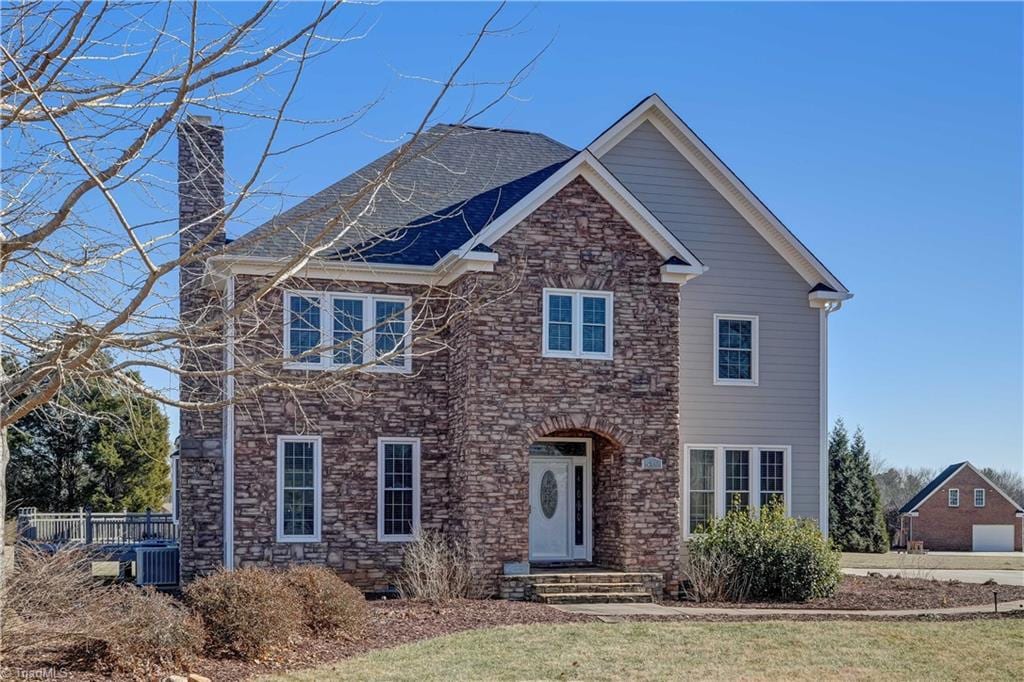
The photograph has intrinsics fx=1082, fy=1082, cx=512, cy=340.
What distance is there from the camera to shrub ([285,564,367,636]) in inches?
538

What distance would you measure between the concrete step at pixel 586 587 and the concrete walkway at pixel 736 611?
0.44 meters

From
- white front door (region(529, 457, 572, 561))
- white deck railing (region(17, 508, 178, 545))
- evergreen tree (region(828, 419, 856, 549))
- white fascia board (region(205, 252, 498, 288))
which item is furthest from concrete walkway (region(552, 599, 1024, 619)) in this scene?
evergreen tree (region(828, 419, 856, 549))

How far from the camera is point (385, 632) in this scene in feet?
46.5

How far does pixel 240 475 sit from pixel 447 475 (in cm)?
371

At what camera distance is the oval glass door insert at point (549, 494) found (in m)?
20.4

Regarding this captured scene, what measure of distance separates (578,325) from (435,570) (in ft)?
16.2

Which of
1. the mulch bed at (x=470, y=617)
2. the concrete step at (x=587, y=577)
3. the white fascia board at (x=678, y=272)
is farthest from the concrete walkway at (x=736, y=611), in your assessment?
the white fascia board at (x=678, y=272)

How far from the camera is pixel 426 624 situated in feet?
48.5

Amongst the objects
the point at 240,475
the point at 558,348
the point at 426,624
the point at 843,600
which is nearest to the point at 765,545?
the point at 843,600

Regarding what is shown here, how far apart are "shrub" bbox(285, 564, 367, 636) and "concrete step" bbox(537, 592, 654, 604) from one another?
15.3 feet

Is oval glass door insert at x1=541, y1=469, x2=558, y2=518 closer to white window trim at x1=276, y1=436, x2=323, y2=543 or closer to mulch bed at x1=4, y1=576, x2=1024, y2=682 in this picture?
mulch bed at x1=4, y1=576, x2=1024, y2=682

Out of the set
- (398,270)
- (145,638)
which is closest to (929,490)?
(398,270)

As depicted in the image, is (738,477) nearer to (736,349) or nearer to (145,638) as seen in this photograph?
(736,349)

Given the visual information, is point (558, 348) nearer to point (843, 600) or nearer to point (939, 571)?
point (843, 600)
